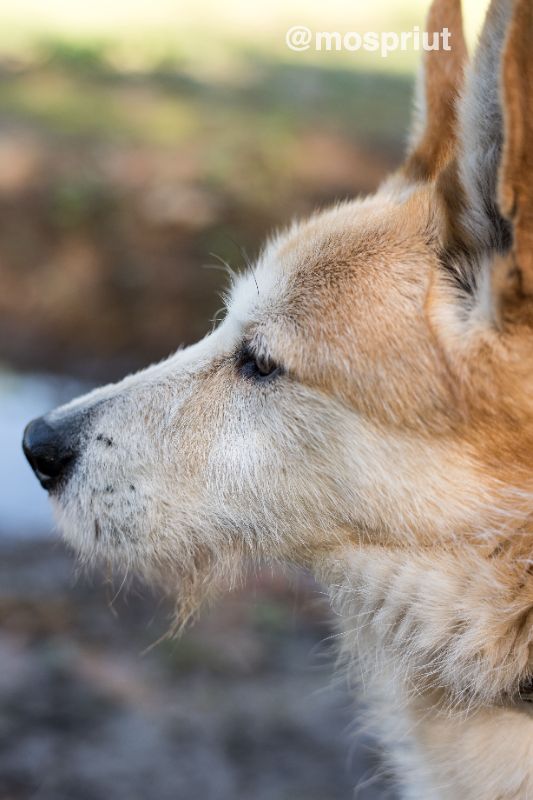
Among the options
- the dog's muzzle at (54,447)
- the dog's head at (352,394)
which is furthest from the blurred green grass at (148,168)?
the dog's head at (352,394)

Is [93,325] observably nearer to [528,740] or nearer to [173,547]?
[173,547]

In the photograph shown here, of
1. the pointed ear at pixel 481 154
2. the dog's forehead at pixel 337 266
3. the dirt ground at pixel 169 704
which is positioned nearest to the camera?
the pointed ear at pixel 481 154

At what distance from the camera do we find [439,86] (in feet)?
10.2

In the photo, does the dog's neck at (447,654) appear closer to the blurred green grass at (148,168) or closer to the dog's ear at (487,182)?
the dog's ear at (487,182)

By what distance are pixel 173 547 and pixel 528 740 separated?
1099mm

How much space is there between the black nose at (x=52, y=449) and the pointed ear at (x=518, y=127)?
1475mm

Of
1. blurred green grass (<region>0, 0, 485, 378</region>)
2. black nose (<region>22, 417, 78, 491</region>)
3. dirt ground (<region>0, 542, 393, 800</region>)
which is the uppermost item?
black nose (<region>22, 417, 78, 491</region>)

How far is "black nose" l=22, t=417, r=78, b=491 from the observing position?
9.97ft

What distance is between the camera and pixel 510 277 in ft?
7.71

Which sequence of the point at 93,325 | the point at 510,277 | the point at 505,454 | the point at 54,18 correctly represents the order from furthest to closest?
the point at 54,18 < the point at 93,325 < the point at 505,454 < the point at 510,277

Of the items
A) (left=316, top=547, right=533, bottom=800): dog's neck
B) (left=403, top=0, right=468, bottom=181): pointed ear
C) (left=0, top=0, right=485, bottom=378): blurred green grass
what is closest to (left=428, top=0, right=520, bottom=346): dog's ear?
(left=403, top=0, right=468, bottom=181): pointed ear

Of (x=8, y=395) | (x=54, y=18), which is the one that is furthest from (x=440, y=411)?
(x=54, y=18)

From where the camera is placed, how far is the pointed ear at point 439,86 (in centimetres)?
308

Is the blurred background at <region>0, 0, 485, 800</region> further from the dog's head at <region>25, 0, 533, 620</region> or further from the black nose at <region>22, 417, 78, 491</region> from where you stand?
the black nose at <region>22, 417, 78, 491</region>
